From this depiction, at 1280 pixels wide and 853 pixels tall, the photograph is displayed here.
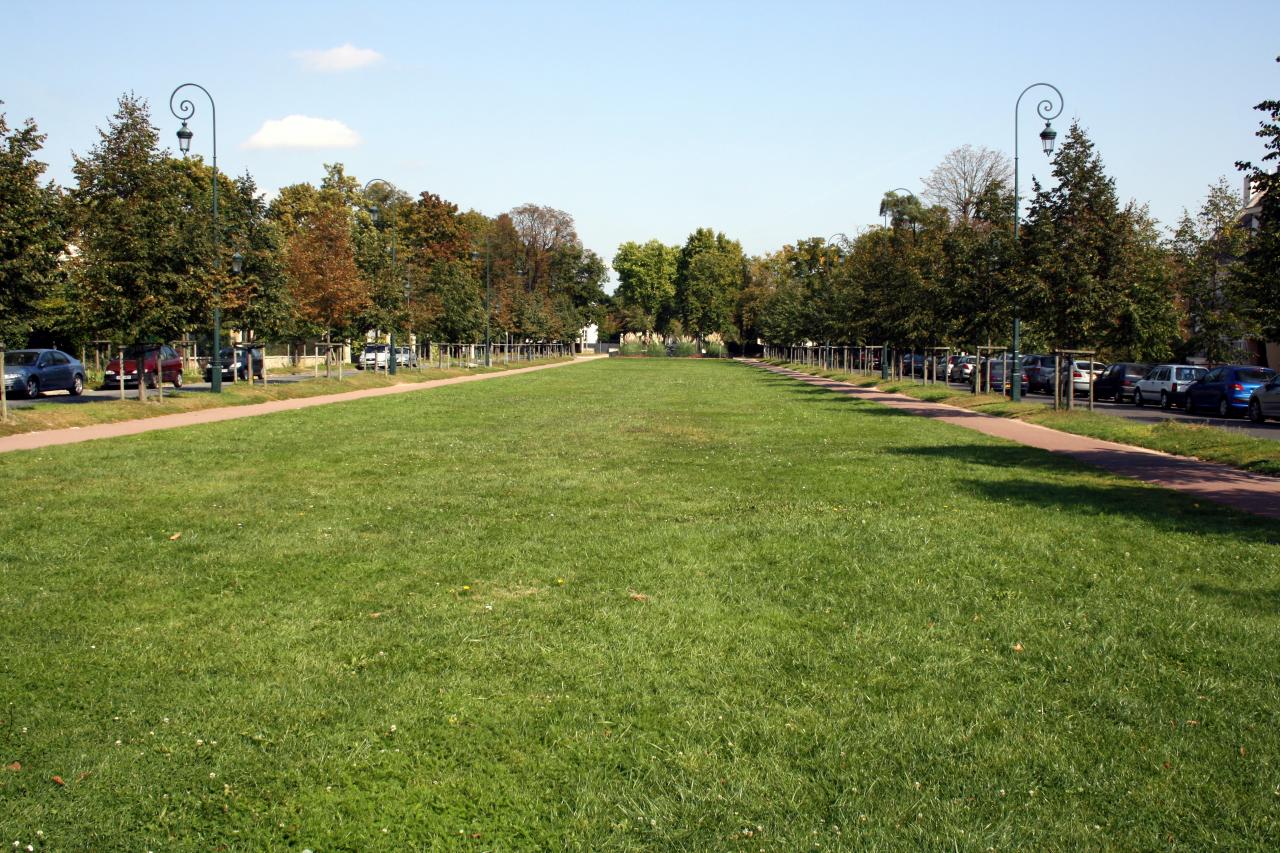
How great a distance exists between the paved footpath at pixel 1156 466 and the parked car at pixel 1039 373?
65.0 feet

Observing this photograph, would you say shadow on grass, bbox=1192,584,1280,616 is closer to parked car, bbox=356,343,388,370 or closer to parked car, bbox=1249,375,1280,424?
parked car, bbox=1249,375,1280,424

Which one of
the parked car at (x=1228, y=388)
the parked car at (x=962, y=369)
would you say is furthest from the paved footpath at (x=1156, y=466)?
the parked car at (x=962, y=369)

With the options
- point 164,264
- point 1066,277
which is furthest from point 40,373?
point 1066,277

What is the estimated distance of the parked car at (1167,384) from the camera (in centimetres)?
3731

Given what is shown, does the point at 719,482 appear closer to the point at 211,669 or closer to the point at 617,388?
the point at 211,669

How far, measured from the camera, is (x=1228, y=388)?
32531 millimetres

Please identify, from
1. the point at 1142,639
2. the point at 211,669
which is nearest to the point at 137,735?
the point at 211,669

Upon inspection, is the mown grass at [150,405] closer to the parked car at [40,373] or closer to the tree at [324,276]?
the parked car at [40,373]

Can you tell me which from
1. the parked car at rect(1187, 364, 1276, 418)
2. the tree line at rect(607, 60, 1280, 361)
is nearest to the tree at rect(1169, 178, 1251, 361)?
the tree line at rect(607, 60, 1280, 361)

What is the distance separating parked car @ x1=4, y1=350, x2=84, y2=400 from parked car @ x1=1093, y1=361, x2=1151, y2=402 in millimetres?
35804

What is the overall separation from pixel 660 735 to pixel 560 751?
51 centimetres

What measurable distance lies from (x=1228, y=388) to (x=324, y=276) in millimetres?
31301

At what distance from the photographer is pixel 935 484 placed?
1445 centimetres

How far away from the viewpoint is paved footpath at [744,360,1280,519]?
539 inches
